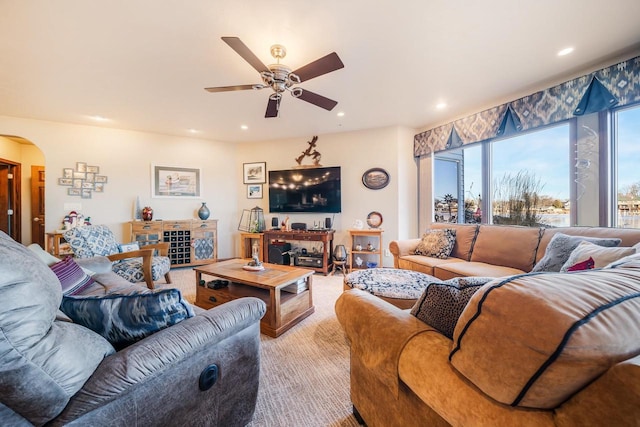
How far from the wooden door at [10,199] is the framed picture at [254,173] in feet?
14.0

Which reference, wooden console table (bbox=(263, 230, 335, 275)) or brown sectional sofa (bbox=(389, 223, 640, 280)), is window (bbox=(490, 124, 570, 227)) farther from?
wooden console table (bbox=(263, 230, 335, 275))

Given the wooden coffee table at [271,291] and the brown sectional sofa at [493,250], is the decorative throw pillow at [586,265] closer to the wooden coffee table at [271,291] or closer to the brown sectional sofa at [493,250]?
the brown sectional sofa at [493,250]

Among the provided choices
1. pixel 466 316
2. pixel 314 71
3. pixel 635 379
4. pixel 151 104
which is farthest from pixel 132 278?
pixel 635 379

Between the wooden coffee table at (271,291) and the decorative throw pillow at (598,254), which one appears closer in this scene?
the decorative throw pillow at (598,254)

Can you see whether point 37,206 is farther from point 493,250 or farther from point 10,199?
point 493,250

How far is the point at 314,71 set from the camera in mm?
1977

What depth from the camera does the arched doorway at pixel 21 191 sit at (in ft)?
14.9

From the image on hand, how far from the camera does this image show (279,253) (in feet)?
14.1

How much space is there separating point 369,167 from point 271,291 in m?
3.04

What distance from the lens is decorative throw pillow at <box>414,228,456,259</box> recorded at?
2986 mm

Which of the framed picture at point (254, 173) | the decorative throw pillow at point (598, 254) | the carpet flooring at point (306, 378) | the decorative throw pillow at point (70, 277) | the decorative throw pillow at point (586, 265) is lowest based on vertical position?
the carpet flooring at point (306, 378)

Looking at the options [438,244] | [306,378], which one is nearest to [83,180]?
[306,378]

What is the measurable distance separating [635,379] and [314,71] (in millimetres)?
2225

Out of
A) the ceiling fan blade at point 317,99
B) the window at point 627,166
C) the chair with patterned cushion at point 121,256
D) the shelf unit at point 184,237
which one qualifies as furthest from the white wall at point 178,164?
the window at point 627,166
